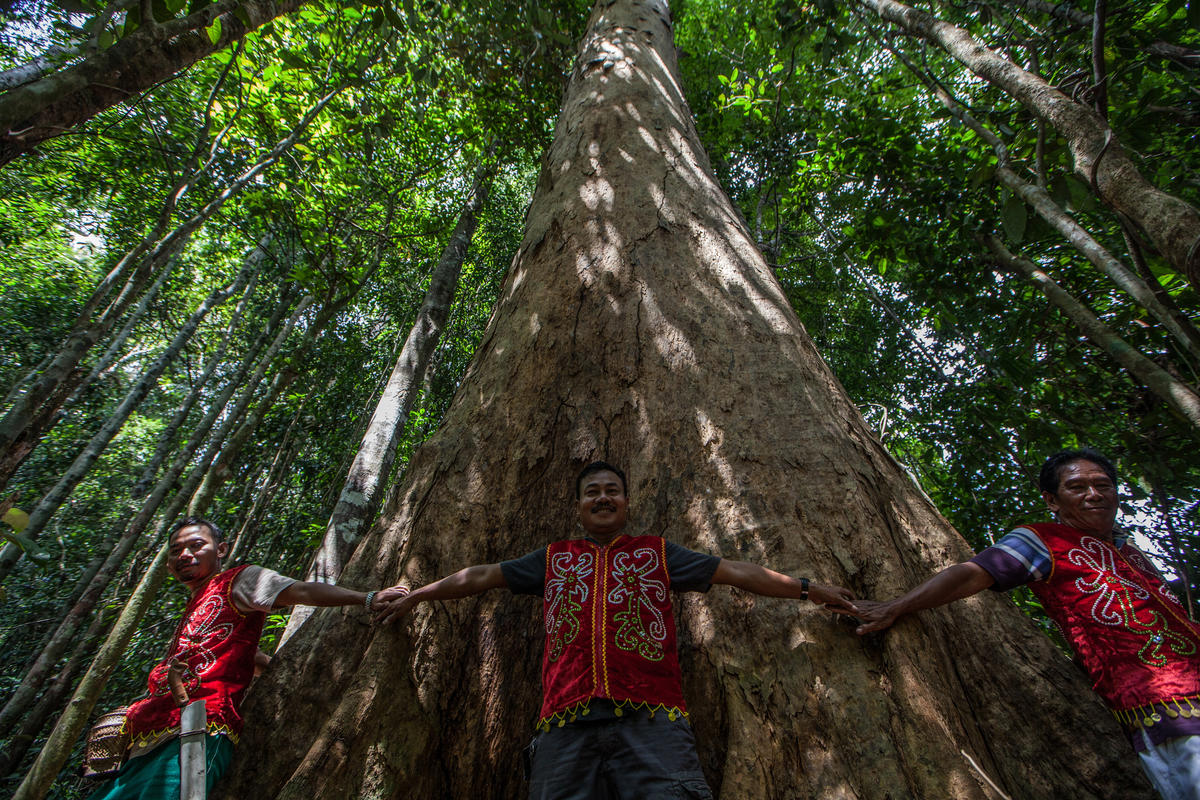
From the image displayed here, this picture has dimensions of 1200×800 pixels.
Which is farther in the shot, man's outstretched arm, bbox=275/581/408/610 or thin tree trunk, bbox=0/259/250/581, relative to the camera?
thin tree trunk, bbox=0/259/250/581

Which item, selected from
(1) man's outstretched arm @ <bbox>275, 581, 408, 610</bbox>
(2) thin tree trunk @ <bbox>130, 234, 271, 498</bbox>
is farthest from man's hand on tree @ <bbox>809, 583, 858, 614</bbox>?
(2) thin tree trunk @ <bbox>130, 234, 271, 498</bbox>

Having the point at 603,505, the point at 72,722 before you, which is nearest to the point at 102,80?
the point at 603,505

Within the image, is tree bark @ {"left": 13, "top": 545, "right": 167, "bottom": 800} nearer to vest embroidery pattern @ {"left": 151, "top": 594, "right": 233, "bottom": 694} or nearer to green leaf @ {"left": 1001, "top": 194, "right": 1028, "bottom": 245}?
vest embroidery pattern @ {"left": 151, "top": 594, "right": 233, "bottom": 694}

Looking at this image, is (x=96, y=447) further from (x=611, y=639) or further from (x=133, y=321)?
(x=611, y=639)

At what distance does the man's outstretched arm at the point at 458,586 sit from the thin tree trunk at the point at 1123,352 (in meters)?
3.26

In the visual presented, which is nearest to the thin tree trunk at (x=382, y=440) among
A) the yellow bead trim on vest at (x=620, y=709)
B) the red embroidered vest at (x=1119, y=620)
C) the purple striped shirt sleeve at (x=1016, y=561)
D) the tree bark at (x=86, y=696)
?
the tree bark at (x=86, y=696)

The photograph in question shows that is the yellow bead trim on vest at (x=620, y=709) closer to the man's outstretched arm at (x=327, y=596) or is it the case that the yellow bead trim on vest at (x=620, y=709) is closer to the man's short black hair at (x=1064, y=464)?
the man's outstretched arm at (x=327, y=596)

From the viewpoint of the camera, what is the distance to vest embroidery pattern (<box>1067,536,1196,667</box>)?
1.58 metres

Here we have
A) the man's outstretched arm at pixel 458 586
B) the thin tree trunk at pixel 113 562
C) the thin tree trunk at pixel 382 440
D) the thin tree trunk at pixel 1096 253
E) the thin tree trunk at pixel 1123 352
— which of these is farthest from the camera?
the thin tree trunk at pixel 113 562

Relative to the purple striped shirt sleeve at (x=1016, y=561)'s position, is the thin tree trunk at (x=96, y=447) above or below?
above

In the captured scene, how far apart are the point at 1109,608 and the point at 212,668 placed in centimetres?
284

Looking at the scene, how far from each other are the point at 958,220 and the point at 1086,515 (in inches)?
149

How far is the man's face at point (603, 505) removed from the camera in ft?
6.22

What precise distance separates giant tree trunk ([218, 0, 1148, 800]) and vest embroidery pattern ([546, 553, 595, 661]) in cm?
33
